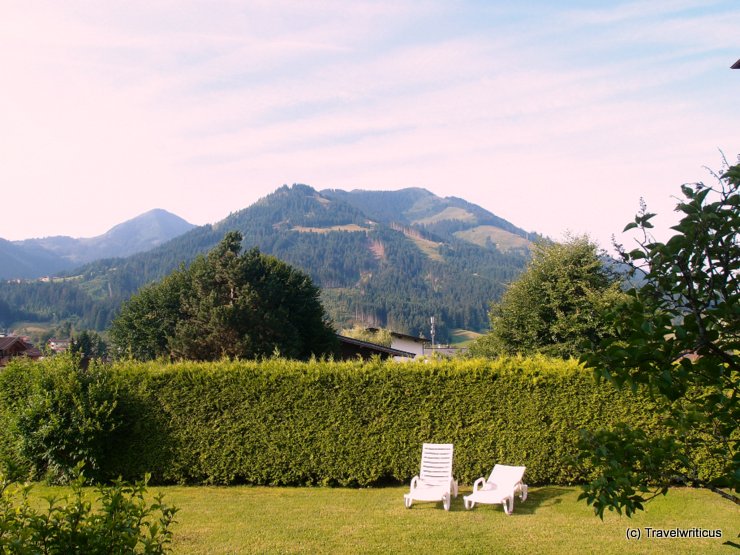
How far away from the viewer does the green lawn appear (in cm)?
758

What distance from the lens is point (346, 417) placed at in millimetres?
12180

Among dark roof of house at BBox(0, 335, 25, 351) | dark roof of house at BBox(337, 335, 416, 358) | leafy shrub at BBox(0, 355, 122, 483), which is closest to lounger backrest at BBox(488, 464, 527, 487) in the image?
leafy shrub at BBox(0, 355, 122, 483)

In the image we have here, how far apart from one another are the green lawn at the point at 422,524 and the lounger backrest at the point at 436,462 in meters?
0.50

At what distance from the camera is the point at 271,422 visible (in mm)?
12289

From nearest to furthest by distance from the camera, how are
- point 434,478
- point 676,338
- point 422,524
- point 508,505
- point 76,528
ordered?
point 676,338, point 76,528, point 422,524, point 508,505, point 434,478

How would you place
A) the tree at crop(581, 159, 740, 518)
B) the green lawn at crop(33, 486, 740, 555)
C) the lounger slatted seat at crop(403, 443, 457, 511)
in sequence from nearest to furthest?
1. the tree at crop(581, 159, 740, 518)
2. the green lawn at crop(33, 486, 740, 555)
3. the lounger slatted seat at crop(403, 443, 457, 511)

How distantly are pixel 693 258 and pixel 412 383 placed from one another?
32.3ft

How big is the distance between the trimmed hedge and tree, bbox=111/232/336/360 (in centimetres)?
1552

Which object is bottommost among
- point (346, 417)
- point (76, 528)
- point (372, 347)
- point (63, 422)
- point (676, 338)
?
point (63, 422)

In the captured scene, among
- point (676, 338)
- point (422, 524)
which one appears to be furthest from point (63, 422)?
point (676, 338)

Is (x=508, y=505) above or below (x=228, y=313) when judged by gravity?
below

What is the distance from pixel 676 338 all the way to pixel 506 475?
8776 mm

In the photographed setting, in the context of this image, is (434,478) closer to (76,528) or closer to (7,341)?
(76,528)

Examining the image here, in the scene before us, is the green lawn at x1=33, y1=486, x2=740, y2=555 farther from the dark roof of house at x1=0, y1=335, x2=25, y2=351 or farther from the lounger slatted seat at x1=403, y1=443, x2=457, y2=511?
the dark roof of house at x1=0, y1=335, x2=25, y2=351
